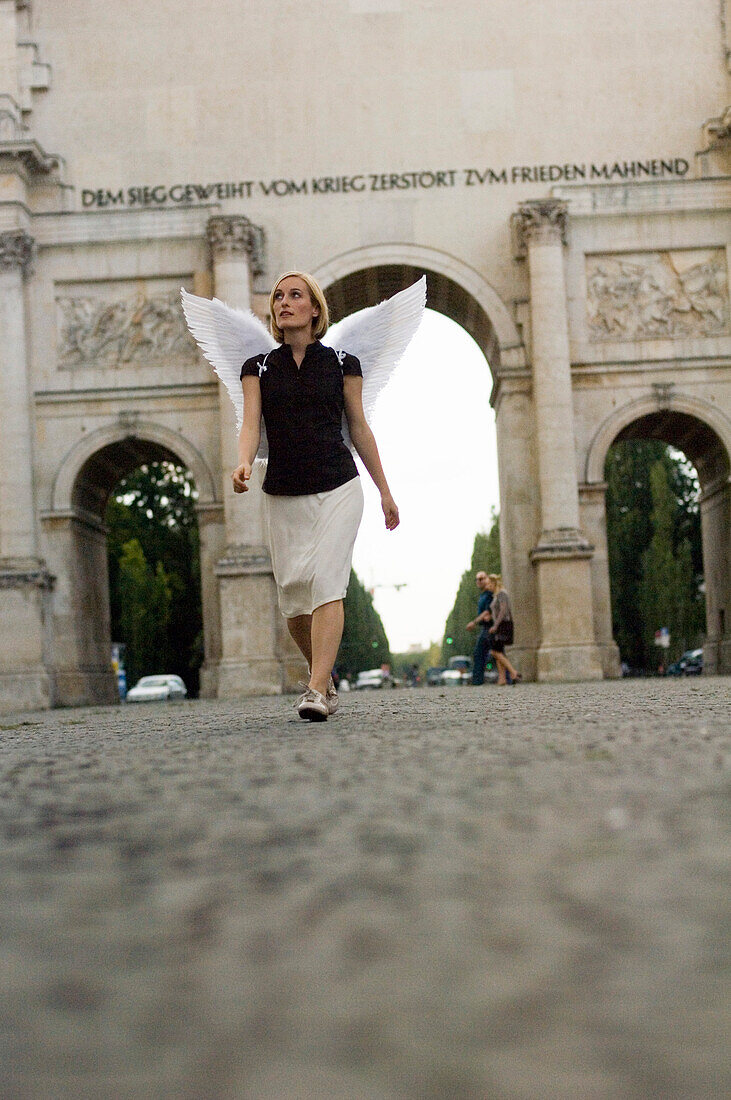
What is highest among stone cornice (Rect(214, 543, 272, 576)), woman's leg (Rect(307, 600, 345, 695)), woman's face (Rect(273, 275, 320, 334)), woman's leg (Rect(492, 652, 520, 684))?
woman's face (Rect(273, 275, 320, 334))

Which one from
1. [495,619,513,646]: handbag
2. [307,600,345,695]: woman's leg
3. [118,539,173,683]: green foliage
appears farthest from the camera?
[118,539,173,683]: green foliage

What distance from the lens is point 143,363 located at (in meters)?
26.2

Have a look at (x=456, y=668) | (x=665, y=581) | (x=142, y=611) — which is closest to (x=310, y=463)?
(x=142, y=611)

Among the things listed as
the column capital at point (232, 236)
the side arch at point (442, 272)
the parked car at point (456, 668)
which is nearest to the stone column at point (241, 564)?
the column capital at point (232, 236)

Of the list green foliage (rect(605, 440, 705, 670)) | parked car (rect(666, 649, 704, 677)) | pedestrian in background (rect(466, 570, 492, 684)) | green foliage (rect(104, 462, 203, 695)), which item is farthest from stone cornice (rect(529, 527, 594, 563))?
green foliage (rect(605, 440, 705, 670))

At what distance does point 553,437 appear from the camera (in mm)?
25047

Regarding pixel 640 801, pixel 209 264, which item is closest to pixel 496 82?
pixel 209 264

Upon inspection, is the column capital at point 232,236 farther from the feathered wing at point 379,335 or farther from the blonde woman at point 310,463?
the blonde woman at point 310,463

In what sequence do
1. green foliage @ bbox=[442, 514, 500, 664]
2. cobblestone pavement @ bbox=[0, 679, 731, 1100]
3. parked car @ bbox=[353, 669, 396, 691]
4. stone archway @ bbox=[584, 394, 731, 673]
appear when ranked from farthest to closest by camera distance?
1. green foliage @ bbox=[442, 514, 500, 664]
2. parked car @ bbox=[353, 669, 396, 691]
3. stone archway @ bbox=[584, 394, 731, 673]
4. cobblestone pavement @ bbox=[0, 679, 731, 1100]

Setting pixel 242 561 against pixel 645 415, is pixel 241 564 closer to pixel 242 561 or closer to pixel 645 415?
pixel 242 561

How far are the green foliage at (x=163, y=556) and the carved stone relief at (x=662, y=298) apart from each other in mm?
26001

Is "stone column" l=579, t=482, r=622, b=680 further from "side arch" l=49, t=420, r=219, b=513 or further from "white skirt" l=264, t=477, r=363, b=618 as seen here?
"white skirt" l=264, t=477, r=363, b=618

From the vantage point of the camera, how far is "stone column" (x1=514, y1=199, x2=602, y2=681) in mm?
24484

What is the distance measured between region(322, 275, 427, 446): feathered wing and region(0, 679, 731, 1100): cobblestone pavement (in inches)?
220
